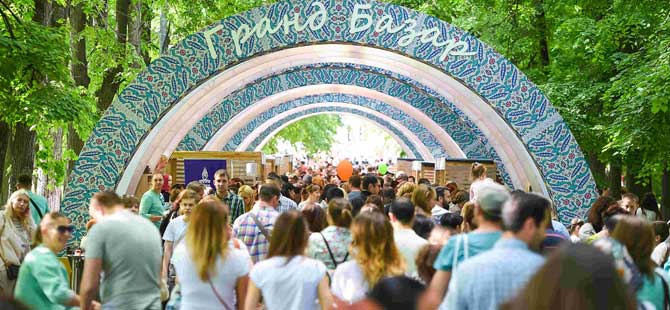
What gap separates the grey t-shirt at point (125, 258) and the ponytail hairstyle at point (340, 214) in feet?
4.69

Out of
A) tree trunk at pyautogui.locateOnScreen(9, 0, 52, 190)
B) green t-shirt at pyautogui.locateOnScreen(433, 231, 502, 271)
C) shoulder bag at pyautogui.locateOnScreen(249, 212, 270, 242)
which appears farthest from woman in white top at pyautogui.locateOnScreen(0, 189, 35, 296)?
tree trunk at pyautogui.locateOnScreen(9, 0, 52, 190)

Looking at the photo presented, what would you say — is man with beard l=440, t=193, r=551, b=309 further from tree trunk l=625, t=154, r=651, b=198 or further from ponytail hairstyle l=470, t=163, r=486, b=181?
tree trunk l=625, t=154, r=651, b=198

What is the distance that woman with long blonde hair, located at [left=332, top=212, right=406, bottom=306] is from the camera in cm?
709

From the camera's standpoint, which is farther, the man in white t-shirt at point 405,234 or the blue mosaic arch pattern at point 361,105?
the blue mosaic arch pattern at point 361,105

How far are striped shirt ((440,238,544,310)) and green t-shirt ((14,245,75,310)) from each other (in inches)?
113

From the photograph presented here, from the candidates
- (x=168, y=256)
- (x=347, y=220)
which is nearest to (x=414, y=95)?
(x=168, y=256)

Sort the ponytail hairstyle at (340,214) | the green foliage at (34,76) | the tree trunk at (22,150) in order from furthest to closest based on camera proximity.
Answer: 1. the tree trunk at (22,150)
2. the green foliage at (34,76)
3. the ponytail hairstyle at (340,214)

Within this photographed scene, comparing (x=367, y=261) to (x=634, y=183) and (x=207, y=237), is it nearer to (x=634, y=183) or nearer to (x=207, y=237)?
(x=207, y=237)

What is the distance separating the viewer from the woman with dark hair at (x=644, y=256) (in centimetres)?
666

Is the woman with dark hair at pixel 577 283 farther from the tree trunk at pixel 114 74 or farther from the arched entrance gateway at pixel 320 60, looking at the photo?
the tree trunk at pixel 114 74

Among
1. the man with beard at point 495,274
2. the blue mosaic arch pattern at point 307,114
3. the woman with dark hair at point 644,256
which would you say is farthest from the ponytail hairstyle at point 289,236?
the blue mosaic arch pattern at point 307,114

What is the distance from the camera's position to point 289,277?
22.6 ft

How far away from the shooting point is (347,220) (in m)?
8.29

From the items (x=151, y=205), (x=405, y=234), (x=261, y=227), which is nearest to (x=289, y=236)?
(x=405, y=234)
